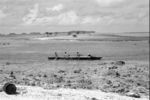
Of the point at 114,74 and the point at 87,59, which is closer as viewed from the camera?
the point at 114,74

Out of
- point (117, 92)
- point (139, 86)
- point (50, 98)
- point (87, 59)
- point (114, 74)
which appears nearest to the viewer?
point (50, 98)

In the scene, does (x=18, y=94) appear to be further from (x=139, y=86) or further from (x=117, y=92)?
(x=139, y=86)

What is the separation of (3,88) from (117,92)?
9022 mm

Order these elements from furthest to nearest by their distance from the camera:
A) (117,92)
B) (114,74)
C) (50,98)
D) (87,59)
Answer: (87,59) → (114,74) → (117,92) → (50,98)

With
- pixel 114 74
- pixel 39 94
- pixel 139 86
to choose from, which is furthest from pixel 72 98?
pixel 114 74

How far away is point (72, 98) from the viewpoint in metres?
15.4

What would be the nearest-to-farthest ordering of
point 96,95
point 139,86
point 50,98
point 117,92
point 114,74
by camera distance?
point 50,98 → point 96,95 → point 117,92 → point 139,86 → point 114,74

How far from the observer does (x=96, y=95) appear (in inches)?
676

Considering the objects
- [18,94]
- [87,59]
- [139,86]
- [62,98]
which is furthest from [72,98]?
[87,59]

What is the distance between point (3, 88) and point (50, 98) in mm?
3191

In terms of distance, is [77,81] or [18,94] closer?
[18,94]

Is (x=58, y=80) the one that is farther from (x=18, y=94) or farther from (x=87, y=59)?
(x=87, y=59)

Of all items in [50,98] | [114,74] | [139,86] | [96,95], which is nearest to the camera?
[50,98]

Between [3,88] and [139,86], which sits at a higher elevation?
[3,88]
